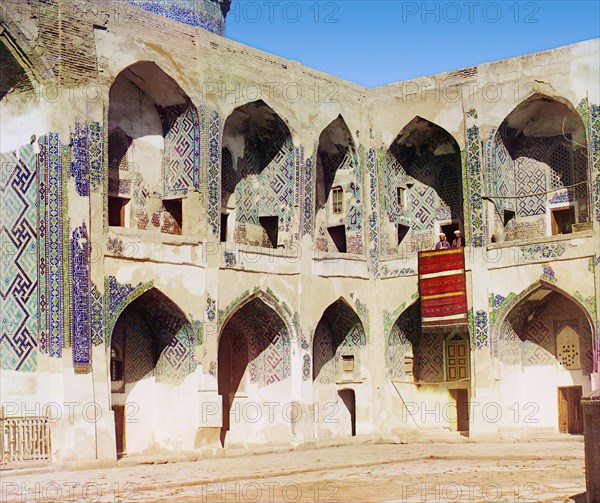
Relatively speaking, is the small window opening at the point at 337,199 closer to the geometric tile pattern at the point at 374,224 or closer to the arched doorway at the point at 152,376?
the geometric tile pattern at the point at 374,224

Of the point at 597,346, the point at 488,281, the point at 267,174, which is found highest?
the point at 267,174

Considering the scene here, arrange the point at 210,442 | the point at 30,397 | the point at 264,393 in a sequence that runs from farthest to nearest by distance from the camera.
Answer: the point at 264,393 → the point at 210,442 → the point at 30,397

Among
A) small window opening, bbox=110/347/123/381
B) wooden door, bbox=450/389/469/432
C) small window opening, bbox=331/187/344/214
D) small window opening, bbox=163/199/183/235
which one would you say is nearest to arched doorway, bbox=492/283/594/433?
wooden door, bbox=450/389/469/432

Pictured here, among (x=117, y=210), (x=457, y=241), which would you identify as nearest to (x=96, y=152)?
(x=117, y=210)

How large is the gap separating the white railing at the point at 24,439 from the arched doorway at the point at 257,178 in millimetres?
5886

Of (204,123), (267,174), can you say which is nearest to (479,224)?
(267,174)

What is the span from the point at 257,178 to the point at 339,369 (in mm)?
4081

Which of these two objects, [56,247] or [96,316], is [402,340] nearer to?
[96,316]

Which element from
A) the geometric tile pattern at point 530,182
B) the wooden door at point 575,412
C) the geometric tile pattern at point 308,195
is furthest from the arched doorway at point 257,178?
the wooden door at point 575,412

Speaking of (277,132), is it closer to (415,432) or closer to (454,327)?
(454,327)

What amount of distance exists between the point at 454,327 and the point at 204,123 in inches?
252

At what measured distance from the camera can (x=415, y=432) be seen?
21.3 meters

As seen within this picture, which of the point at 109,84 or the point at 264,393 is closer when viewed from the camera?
the point at 109,84

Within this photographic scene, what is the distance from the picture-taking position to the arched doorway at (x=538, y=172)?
20312mm
